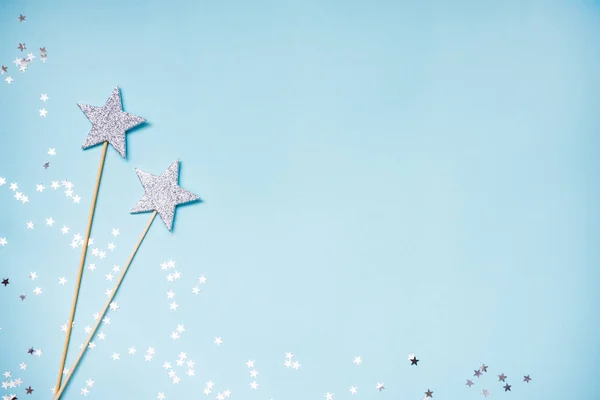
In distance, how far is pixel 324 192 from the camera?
1.45 meters

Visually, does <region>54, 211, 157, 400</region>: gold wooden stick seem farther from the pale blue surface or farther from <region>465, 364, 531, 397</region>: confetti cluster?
<region>465, 364, 531, 397</region>: confetti cluster

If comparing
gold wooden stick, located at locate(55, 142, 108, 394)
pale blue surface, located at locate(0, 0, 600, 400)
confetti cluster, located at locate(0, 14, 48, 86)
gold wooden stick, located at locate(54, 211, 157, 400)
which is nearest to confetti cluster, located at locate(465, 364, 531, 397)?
pale blue surface, located at locate(0, 0, 600, 400)

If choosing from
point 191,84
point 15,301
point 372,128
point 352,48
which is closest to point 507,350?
point 372,128

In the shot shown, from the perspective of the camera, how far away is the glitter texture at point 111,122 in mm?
1438

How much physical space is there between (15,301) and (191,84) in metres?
1.08

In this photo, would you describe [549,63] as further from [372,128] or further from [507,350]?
[507,350]

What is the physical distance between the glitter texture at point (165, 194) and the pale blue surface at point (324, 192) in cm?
4

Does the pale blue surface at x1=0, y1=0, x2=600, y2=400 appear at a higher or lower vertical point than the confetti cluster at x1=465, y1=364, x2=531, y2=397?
higher

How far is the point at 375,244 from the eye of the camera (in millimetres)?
1442

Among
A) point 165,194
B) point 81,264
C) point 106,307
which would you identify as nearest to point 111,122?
point 165,194

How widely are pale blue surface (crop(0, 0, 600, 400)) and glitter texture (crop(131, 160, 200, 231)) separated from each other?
0.14ft

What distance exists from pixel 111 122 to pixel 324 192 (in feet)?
2.81

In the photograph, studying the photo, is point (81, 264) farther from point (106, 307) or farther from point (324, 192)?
point (324, 192)

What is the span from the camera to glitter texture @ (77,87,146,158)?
1438 mm
